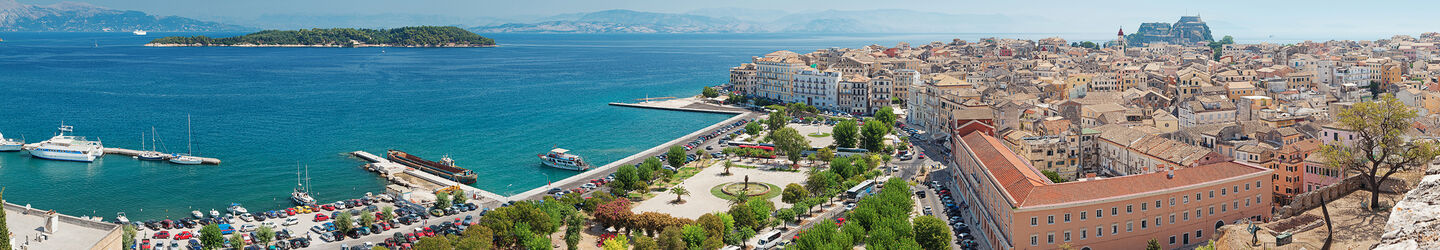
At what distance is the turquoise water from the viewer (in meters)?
44.7

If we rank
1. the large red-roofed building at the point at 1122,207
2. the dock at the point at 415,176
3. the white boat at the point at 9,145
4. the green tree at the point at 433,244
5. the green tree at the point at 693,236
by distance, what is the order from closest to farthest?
the green tree at the point at 433,244 < the large red-roofed building at the point at 1122,207 < the green tree at the point at 693,236 < the dock at the point at 415,176 < the white boat at the point at 9,145

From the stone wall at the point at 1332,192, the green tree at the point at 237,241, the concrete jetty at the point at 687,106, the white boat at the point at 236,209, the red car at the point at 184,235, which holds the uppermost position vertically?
the stone wall at the point at 1332,192

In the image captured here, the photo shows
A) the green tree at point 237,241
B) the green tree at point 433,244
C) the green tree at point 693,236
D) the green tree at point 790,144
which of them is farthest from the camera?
the green tree at point 790,144

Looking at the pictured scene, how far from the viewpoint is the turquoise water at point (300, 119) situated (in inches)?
1759

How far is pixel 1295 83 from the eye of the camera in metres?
65.3

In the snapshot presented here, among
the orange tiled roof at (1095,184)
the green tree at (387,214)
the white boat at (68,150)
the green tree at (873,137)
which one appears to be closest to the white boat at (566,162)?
the green tree at (387,214)

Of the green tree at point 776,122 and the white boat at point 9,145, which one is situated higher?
the green tree at point 776,122

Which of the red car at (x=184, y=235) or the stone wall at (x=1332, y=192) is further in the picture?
the red car at (x=184, y=235)

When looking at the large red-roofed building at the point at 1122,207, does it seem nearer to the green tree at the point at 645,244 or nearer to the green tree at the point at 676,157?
the green tree at the point at 645,244

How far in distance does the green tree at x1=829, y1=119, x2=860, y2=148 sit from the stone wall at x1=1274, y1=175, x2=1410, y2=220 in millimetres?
27765

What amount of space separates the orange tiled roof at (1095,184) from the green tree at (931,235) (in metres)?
2.33

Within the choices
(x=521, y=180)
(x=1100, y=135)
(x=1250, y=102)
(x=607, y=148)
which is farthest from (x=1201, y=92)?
(x=521, y=180)

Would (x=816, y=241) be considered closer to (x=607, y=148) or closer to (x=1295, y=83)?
(x=607, y=148)

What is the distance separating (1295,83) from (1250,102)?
65.0ft
